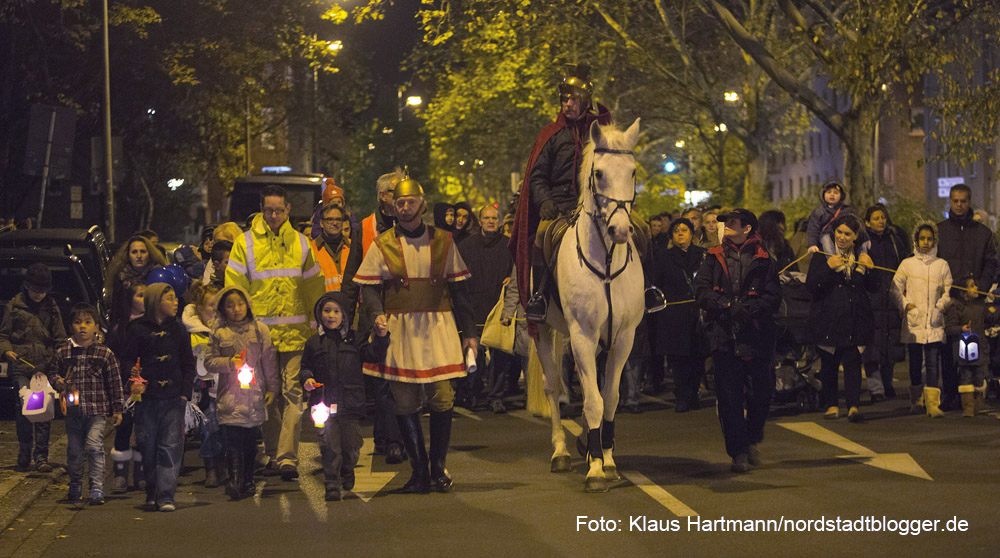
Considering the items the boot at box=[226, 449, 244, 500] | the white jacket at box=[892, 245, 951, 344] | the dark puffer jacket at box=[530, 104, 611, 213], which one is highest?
the dark puffer jacket at box=[530, 104, 611, 213]

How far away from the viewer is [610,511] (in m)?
9.17

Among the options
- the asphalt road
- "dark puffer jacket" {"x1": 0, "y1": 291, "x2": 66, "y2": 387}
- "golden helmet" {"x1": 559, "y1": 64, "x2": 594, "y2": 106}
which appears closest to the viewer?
the asphalt road

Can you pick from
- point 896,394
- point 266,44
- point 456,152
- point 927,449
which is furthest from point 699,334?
point 456,152

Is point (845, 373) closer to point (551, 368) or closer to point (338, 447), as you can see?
point (551, 368)

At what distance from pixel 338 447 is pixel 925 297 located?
21.5 feet

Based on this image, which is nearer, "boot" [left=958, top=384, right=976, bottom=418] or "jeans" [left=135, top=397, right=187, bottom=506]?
"jeans" [left=135, top=397, right=187, bottom=506]

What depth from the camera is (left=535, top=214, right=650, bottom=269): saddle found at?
11.0 metres

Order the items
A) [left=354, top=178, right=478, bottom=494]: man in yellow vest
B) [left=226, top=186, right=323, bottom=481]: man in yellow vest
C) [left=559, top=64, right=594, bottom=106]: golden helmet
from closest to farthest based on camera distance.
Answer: [left=354, top=178, right=478, bottom=494]: man in yellow vest
[left=226, top=186, right=323, bottom=481]: man in yellow vest
[left=559, top=64, right=594, bottom=106]: golden helmet

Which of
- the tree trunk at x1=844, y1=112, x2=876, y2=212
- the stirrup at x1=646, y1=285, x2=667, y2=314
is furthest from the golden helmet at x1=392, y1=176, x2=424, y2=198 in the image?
the tree trunk at x1=844, y1=112, x2=876, y2=212

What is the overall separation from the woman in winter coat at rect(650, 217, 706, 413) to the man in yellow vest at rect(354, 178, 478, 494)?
5.54 m

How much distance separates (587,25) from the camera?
35938 mm

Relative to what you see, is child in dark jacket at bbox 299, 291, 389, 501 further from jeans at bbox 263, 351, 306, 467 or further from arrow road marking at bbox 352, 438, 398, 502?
jeans at bbox 263, 351, 306, 467

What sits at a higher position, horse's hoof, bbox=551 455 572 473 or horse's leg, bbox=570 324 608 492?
horse's leg, bbox=570 324 608 492

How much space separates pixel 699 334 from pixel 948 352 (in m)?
2.44
